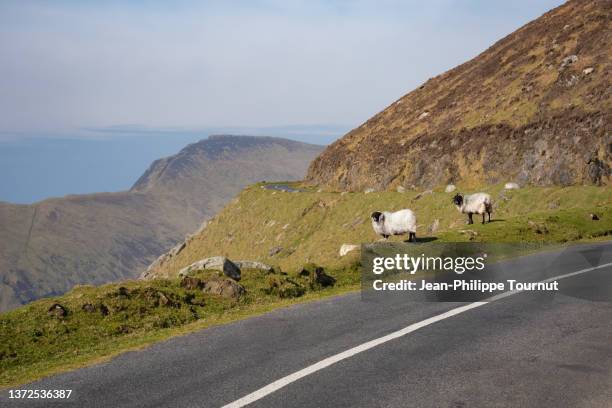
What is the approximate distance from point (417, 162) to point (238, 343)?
248 ft

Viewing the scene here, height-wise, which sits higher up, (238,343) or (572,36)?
(572,36)

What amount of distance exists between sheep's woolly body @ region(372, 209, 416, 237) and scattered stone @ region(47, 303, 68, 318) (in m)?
21.1

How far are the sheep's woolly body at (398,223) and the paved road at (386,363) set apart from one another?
60.0ft

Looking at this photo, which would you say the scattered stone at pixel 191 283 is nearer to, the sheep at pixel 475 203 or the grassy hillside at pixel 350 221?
the grassy hillside at pixel 350 221

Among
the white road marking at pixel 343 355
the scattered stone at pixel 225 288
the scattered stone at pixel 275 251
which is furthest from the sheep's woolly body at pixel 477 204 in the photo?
the scattered stone at pixel 275 251

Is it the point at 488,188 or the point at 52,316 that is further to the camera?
the point at 488,188

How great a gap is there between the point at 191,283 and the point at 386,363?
12.7m

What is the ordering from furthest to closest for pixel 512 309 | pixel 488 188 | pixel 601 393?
pixel 488 188
pixel 512 309
pixel 601 393

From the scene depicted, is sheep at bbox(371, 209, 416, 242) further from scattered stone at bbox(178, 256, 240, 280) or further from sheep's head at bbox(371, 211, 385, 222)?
scattered stone at bbox(178, 256, 240, 280)

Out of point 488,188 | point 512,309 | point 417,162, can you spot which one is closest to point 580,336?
point 512,309

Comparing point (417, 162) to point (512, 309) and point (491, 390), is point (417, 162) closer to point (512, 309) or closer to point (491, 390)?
point (512, 309)

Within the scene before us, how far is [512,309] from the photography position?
A: 49.8ft

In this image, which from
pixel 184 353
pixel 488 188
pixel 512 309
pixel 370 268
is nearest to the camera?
pixel 184 353

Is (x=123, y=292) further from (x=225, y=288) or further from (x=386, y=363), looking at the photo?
(x=386, y=363)
